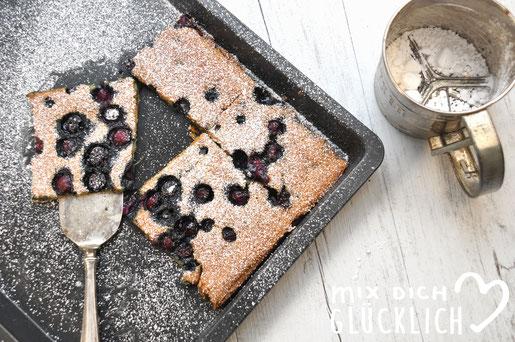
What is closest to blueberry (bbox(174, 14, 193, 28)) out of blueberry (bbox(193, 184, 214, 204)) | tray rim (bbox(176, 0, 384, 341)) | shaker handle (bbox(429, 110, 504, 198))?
tray rim (bbox(176, 0, 384, 341))

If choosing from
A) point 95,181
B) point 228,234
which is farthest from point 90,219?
point 228,234

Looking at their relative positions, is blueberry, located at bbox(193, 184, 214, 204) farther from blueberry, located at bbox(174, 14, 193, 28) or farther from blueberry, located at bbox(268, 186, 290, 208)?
blueberry, located at bbox(174, 14, 193, 28)

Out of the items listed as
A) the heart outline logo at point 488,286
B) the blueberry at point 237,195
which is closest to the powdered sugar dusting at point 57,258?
the blueberry at point 237,195

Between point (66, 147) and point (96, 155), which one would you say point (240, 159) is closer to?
point (96, 155)

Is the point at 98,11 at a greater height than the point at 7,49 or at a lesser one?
greater

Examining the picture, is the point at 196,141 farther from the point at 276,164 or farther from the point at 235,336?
the point at 235,336

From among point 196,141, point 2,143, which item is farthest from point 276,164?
point 2,143
